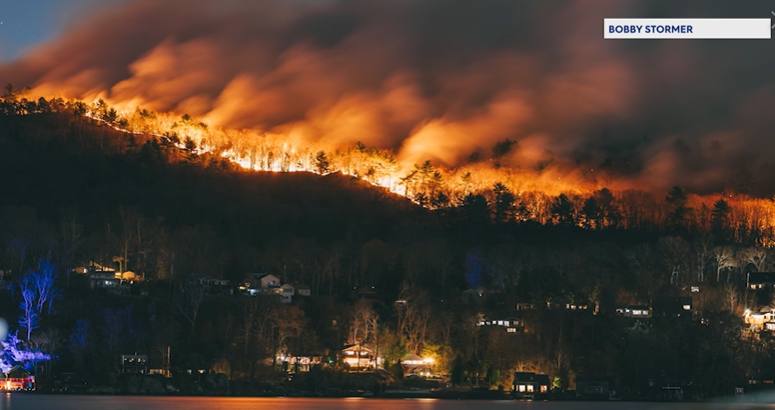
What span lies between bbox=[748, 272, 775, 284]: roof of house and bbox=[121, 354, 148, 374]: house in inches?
2869

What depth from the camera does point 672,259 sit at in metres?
140

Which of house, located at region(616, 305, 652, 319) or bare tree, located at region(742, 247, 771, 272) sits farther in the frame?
bare tree, located at region(742, 247, 771, 272)

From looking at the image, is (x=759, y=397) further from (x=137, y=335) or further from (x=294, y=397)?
(x=137, y=335)

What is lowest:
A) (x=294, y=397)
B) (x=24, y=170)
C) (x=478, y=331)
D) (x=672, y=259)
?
(x=294, y=397)

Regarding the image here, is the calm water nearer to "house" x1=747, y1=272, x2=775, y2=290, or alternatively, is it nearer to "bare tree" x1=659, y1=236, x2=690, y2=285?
"house" x1=747, y1=272, x2=775, y2=290

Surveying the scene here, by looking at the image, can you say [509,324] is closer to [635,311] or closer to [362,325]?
[362,325]

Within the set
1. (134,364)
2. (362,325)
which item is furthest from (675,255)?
(134,364)

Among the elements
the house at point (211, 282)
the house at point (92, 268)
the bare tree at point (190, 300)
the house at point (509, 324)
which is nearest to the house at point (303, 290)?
the house at point (211, 282)

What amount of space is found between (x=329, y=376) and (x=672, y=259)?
57751mm

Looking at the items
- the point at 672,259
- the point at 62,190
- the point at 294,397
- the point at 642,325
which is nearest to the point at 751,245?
the point at 672,259

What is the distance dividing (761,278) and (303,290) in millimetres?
54223

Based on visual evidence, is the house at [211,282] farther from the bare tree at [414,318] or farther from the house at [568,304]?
the house at [568,304]

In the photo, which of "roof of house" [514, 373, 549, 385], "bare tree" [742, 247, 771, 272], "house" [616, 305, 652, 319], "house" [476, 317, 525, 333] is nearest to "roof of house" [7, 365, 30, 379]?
"roof of house" [514, 373, 549, 385]

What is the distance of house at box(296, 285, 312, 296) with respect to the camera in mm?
120000
